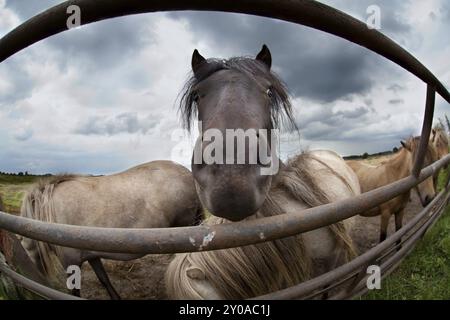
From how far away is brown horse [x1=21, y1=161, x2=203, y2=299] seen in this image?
10.9 feet

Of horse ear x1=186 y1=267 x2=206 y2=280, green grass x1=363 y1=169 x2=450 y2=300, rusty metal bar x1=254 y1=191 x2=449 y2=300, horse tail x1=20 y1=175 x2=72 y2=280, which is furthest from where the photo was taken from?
horse tail x1=20 y1=175 x2=72 y2=280

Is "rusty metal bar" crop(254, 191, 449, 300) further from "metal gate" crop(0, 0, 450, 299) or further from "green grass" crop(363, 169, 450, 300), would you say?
"green grass" crop(363, 169, 450, 300)

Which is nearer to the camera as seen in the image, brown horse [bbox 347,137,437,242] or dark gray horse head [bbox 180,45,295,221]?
dark gray horse head [bbox 180,45,295,221]

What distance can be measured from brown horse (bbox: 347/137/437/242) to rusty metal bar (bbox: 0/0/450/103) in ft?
14.4

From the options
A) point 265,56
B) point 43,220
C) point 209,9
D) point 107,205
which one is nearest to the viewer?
point 209,9

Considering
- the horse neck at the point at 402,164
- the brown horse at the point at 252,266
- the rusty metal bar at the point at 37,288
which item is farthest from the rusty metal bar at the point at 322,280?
the horse neck at the point at 402,164

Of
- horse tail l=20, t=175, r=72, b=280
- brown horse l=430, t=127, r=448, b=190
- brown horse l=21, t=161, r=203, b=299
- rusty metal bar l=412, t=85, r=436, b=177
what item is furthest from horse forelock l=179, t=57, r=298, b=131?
brown horse l=430, t=127, r=448, b=190

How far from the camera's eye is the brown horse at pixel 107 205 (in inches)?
131

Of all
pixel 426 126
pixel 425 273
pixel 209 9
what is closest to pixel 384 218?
pixel 425 273

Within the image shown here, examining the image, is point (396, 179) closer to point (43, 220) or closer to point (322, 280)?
point (322, 280)

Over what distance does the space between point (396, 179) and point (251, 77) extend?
15.5 ft

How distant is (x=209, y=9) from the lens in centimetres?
64

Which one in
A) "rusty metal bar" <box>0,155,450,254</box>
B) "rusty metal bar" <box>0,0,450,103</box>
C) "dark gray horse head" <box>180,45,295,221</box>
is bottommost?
"rusty metal bar" <box>0,155,450,254</box>

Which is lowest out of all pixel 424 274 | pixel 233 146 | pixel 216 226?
pixel 424 274
